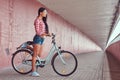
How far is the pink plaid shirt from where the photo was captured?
227 inches

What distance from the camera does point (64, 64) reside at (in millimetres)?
6051

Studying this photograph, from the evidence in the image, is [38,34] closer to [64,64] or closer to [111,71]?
[64,64]

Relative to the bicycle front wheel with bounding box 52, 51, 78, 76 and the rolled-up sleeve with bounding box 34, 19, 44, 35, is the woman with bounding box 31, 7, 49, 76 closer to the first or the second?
the rolled-up sleeve with bounding box 34, 19, 44, 35

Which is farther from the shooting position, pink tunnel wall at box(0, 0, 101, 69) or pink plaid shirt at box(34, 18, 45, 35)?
pink tunnel wall at box(0, 0, 101, 69)

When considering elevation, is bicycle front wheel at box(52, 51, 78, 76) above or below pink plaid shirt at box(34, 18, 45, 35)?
below

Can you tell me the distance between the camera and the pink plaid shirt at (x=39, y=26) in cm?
577

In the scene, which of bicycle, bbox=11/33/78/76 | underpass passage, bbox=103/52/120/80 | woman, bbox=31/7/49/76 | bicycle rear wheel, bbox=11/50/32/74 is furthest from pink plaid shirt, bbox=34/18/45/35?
underpass passage, bbox=103/52/120/80

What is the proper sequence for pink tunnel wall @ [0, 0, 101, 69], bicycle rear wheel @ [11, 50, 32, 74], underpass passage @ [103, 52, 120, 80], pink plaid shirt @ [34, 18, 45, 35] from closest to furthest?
pink plaid shirt @ [34, 18, 45, 35], bicycle rear wheel @ [11, 50, 32, 74], underpass passage @ [103, 52, 120, 80], pink tunnel wall @ [0, 0, 101, 69]

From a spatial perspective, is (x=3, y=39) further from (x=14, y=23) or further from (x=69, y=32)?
(x=69, y=32)

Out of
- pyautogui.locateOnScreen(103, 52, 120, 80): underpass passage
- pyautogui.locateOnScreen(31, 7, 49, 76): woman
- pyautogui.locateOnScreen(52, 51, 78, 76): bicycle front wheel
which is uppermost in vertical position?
pyautogui.locateOnScreen(31, 7, 49, 76): woman

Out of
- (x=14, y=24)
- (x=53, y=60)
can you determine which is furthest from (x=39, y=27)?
(x=14, y=24)

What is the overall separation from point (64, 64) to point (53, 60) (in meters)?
0.33

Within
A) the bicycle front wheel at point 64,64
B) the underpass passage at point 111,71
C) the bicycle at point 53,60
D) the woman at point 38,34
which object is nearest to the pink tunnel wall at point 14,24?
the bicycle at point 53,60

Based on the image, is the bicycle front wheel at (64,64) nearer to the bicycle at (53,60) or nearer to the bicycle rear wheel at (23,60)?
the bicycle at (53,60)
